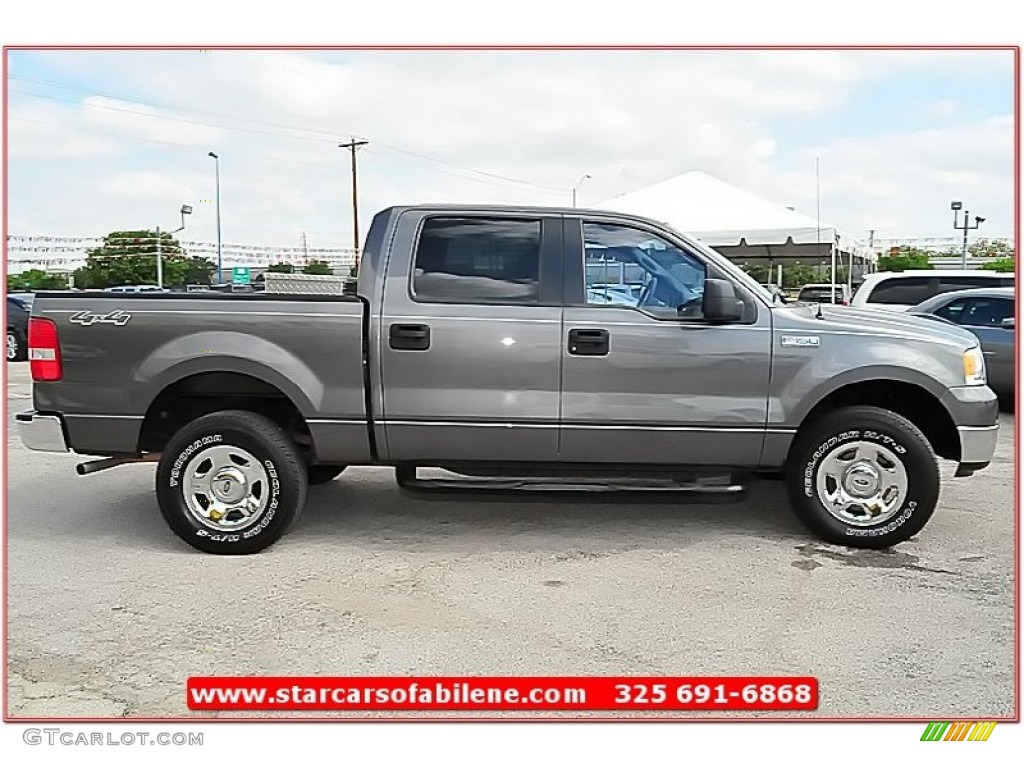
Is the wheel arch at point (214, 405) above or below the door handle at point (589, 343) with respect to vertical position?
below

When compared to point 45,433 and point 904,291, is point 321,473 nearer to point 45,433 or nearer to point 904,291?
point 45,433

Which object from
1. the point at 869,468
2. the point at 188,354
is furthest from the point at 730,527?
the point at 188,354

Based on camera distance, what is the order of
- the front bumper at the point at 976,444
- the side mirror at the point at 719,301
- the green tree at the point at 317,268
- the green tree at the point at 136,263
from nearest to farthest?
1. the side mirror at the point at 719,301
2. the front bumper at the point at 976,444
3. the green tree at the point at 317,268
4. the green tree at the point at 136,263

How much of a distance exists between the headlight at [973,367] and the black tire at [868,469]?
1.40 ft

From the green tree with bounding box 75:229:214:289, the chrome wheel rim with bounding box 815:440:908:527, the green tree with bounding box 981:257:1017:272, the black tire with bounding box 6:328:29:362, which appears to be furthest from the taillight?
the green tree with bounding box 981:257:1017:272

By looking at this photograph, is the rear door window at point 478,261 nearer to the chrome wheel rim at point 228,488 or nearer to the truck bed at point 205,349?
the truck bed at point 205,349

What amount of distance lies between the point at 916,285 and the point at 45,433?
11169mm

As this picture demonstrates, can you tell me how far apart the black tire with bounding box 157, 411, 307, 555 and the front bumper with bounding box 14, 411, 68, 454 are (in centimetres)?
61

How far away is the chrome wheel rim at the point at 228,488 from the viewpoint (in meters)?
5.20

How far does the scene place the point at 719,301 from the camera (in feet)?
16.7

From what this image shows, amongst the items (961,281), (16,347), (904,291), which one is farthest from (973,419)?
(16,347)

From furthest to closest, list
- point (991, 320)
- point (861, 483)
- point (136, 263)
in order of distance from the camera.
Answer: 1. point (991, 320)
2. point (136, 263)
3. point (861, 483)

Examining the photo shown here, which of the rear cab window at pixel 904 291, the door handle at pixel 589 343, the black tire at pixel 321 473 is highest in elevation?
the rear cab window at pixel 904 291

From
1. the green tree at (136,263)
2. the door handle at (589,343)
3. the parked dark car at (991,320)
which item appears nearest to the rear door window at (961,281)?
the parked dark car at (991,320)
